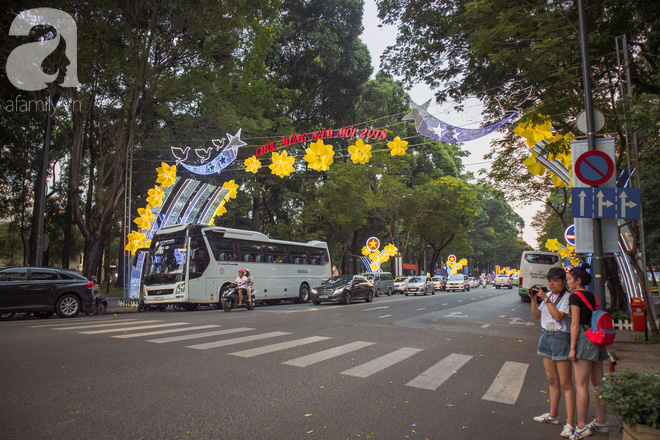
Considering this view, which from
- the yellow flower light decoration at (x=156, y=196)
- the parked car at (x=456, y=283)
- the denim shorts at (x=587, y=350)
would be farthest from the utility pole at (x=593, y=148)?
the parked car at (x=456, y=283)

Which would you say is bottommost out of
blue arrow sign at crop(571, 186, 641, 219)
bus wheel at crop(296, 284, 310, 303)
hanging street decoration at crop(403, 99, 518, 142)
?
bus wheel at crop(296, 284, 310, 303)

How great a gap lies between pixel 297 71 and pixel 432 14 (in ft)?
71.2

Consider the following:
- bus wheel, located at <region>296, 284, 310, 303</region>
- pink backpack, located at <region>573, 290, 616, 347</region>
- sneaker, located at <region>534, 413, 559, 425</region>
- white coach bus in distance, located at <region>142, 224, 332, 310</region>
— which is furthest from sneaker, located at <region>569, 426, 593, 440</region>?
bus wheel, located at <region>296, 284, 310, 303</region>

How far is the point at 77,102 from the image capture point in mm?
18734

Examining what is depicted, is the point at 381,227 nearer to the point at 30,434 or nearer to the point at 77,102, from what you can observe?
the point at 77,102

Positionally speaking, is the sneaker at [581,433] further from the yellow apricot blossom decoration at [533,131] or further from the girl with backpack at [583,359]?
the yellow apricot blossom decoration at [533,131]

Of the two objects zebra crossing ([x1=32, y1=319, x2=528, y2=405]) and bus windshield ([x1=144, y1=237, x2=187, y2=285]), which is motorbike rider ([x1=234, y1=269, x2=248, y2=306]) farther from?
zebra crossing ([x1=32, y1=319, x2=528, y2=405])

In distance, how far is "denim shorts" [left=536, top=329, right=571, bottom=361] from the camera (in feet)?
14.2

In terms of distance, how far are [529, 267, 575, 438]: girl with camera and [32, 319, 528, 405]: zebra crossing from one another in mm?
984

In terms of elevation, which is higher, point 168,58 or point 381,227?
point 168,58

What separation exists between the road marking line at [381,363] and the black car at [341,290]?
13.5 metres

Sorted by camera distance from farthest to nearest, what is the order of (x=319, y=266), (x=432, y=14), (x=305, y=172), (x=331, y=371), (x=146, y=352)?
(x=305, y=172) → (x=319, y=266) → (x=432, y=14) → (x=146, y=352) → (x=331, y=371)

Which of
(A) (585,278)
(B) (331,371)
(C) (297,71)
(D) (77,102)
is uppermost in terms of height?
(C) (297,71)

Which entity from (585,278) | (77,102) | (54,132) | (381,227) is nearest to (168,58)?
(77,102)
